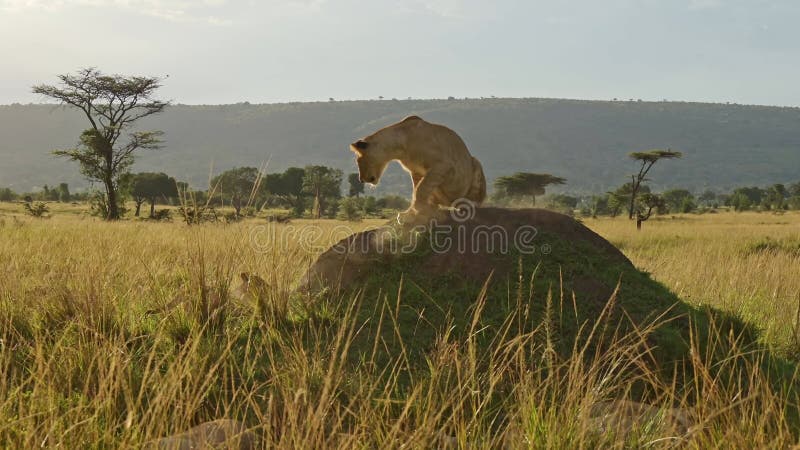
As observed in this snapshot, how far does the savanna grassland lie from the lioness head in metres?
0.82

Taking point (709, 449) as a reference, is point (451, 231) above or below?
above

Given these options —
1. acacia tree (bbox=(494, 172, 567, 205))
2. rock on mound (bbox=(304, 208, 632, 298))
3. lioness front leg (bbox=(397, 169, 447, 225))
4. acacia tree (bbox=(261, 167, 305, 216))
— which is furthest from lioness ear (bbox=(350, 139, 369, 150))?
acacia tree (bbox=(261, 167, 305, 216))

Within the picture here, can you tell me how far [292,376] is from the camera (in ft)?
12.6

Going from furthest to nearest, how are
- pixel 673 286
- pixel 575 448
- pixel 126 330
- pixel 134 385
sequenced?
pixel 673 286, pixel 126 330, pixel 134 385, pixel 575 448

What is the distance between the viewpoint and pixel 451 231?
5.45 m

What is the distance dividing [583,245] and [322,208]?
53.0 m

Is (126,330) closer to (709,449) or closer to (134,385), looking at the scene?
(134,385)

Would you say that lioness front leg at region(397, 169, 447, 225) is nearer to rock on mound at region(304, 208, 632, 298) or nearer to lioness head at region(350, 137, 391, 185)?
rock on mound at region(304, 208, 632, 298)

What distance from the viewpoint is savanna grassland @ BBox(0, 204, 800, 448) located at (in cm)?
293

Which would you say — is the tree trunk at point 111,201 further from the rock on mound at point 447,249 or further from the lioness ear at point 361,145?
the lioness ear at point 361,145

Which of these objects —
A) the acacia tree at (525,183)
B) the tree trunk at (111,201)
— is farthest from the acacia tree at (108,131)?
the acacia tree at (525,183)

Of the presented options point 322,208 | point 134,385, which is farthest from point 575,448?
point 322,208

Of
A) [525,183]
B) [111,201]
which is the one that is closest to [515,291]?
[111,201]

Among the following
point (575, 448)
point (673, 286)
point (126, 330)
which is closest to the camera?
point (575, 448)
